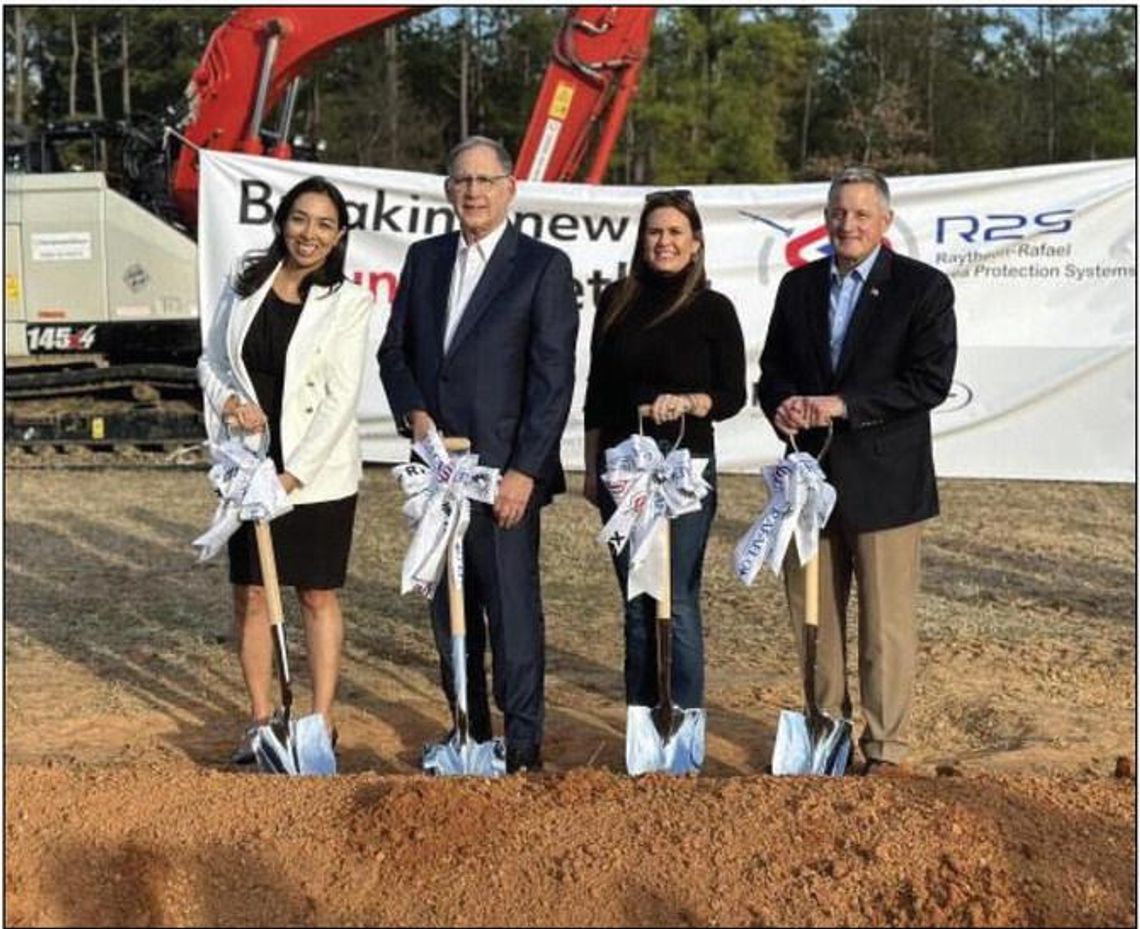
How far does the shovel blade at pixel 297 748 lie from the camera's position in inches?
175

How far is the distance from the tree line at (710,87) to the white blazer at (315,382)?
2692cm

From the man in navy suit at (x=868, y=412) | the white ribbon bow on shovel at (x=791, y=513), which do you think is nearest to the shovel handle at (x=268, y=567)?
the white ribbon bow on shovel at (x=791, y=513)

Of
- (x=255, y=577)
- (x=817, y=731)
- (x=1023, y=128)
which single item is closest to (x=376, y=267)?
(x=255, y=577)

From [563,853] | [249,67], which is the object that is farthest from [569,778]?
[249,67]

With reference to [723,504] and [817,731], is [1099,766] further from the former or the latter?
[723,504]

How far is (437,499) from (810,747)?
1.42 meters

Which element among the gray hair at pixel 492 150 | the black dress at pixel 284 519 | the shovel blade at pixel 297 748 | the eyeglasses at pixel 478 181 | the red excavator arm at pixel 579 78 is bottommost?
the shovel blade at pixel 297 748

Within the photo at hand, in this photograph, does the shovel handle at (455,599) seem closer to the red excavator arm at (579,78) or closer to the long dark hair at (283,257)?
the long dark hair at (283,257)

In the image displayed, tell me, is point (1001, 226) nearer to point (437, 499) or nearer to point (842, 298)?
point (842, 298)

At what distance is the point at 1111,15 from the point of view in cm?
3428

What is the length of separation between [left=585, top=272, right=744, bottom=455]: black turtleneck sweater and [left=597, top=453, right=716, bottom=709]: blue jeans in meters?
0.18

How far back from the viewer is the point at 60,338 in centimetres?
1248

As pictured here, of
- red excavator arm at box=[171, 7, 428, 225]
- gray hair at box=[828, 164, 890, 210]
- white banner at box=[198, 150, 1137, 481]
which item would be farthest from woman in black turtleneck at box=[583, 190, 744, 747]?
red excavator arm at box=[171, 7, 428, 225]

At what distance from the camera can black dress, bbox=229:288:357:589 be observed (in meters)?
4.63
